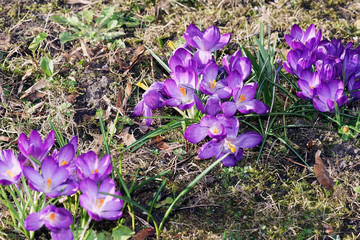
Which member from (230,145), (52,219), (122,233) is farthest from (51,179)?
(230,145)

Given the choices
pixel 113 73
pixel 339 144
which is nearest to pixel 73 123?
pixel 113 73

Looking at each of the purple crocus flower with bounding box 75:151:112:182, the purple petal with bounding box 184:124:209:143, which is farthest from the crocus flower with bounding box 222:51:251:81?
the purple crocus flower with bounding box 75:151:112:182

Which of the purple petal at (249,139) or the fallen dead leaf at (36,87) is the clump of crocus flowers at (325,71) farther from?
the fallen dead leaf at (36,87)

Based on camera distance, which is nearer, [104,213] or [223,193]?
[104,213]

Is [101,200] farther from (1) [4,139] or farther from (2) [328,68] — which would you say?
(2) [328,68]

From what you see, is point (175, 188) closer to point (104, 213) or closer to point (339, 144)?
point (104, 213)

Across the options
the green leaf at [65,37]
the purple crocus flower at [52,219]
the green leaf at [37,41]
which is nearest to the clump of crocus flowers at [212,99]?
the purple crocus flower at [52,219]
